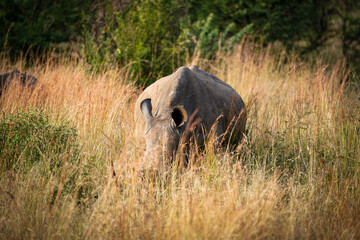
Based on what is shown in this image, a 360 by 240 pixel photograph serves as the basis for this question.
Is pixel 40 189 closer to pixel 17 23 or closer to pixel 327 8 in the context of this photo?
pixel 17 23

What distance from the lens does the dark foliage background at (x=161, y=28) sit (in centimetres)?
739

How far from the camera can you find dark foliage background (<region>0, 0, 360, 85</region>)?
7.39 m

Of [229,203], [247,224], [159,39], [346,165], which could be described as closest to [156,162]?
[229,203]

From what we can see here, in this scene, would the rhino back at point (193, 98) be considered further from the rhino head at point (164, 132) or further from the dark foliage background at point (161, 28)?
the dark foliage background at point (161, 28)

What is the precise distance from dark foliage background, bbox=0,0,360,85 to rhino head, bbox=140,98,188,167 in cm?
335

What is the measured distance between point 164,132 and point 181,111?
1.05 feet

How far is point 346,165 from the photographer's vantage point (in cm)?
422

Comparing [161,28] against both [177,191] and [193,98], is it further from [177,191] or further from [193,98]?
[177,191]

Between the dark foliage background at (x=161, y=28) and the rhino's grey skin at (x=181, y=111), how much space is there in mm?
2531

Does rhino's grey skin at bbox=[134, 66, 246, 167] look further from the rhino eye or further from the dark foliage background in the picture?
the dark foliage background

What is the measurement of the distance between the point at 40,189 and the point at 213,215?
1735mm

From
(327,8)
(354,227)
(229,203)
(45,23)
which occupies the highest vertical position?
(327,8)

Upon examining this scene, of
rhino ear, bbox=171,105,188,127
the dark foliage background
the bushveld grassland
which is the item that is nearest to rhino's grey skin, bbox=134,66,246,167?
rhino ear, bbox=171,105,188,127

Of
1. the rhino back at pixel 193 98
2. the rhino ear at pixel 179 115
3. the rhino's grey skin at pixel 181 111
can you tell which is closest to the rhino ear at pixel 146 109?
the rhino's grey skin at pixel 181 111
